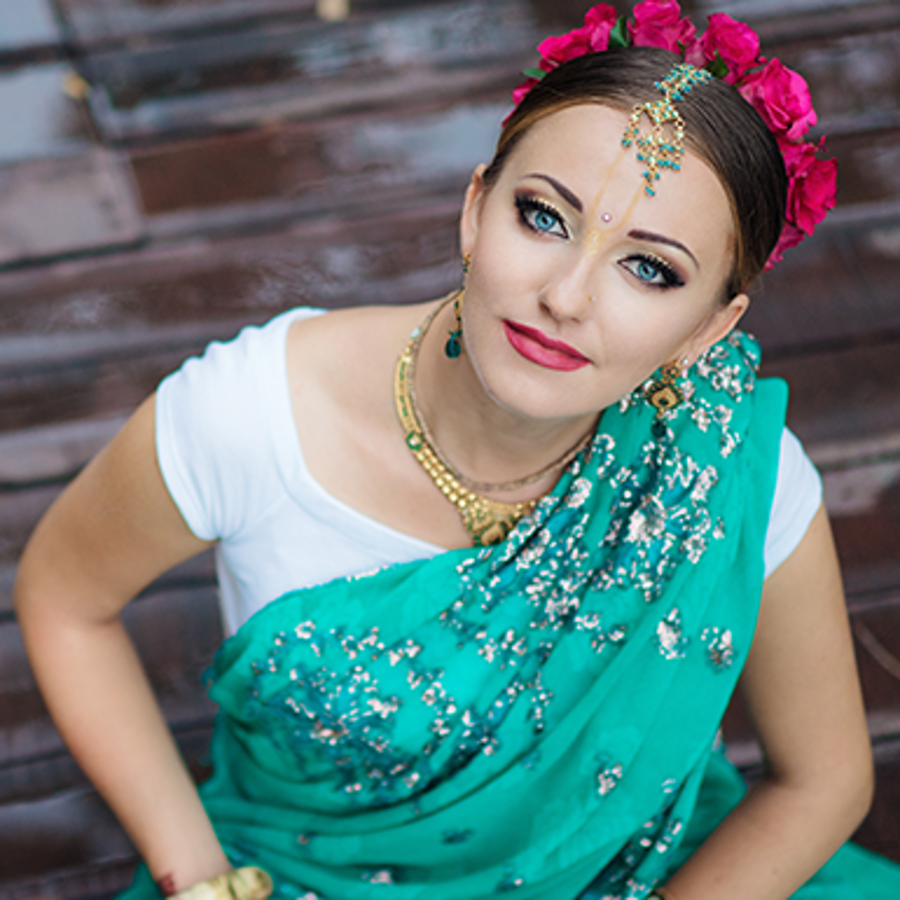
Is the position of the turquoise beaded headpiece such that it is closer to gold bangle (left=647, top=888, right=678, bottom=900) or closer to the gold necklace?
the gold necklace

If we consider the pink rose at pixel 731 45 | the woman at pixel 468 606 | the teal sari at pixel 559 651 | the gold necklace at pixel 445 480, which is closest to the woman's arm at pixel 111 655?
the woman at pixel 468 606

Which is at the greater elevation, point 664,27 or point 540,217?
point 664,27

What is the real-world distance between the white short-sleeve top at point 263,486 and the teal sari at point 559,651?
3 cm

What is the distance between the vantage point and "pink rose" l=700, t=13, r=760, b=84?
756mm

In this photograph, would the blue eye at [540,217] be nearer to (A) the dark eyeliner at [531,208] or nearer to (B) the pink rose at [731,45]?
(A) the dark eyeliner at [531,208]

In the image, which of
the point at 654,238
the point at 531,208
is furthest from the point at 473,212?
the point at 654,238

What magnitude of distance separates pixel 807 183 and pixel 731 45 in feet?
0.44

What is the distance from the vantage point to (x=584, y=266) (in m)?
0.75

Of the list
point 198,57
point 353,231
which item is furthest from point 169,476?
point 198,57

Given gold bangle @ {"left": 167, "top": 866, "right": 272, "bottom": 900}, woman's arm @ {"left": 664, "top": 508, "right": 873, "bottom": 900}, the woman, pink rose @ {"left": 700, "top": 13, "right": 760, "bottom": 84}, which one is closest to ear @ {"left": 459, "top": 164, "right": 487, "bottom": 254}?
the woman

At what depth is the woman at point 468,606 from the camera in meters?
0.93

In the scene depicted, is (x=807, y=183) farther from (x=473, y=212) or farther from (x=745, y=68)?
(x=473, y=212)

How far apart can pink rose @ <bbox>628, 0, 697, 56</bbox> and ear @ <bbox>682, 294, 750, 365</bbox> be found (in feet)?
0.72

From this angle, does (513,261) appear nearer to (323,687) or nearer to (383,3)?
(323,687)
